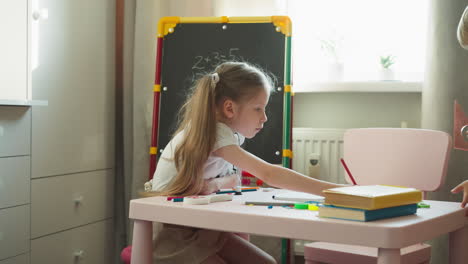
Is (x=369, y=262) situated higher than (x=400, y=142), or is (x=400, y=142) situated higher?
(x=400, y=142)

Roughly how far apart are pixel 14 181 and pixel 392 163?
4.55 ft

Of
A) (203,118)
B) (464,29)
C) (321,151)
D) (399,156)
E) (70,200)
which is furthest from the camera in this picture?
(321,151)

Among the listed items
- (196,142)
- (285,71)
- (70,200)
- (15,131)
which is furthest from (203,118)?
(70,200)

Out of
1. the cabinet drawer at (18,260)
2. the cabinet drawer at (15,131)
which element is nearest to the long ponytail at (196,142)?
the cabinet drawer at (15,131)

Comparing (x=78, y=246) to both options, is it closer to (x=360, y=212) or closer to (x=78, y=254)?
(x=78, y=254)

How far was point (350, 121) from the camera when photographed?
2877 mm

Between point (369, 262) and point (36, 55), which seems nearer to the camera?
point (369, 262)

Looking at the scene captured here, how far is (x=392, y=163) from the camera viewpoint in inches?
81.4

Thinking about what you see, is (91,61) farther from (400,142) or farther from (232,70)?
(400,142)

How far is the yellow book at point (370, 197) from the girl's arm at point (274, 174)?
20 centimetres

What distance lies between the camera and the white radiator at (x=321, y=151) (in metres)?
2.76

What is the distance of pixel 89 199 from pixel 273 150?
0.88m

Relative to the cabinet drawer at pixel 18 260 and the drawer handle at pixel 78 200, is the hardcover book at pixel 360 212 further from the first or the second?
the drawer handle at pixel 78 200

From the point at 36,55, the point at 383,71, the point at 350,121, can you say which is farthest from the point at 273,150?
the point at 36,55
